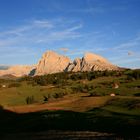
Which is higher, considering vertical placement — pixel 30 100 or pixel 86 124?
pixel 30 100

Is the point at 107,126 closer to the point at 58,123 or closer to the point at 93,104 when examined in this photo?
the point at 58,123

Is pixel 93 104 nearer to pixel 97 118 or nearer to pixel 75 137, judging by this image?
pixel 97 118

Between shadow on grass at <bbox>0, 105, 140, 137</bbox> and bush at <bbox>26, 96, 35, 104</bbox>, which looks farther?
bush at <bbox>26, 96, 35, 104</bbox>

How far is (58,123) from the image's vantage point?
157 ft

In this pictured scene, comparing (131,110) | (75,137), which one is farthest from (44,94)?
(75,137)

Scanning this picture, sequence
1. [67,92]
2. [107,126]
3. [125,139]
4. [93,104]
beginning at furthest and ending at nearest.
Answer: [67,92]
[93,104]
[107,126]
[125,139]

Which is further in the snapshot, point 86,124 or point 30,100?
point 30,100

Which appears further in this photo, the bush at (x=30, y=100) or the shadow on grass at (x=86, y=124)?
the bush at (x=30, y=100)

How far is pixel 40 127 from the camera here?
155 feet

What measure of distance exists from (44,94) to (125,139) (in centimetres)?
10237

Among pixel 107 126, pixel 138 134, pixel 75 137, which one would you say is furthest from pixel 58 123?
pixel 138 134

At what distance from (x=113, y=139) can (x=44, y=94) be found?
102 m

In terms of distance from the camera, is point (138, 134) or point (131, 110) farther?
point (131, 110)

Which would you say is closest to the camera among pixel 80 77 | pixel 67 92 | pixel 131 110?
pixel 131 110
